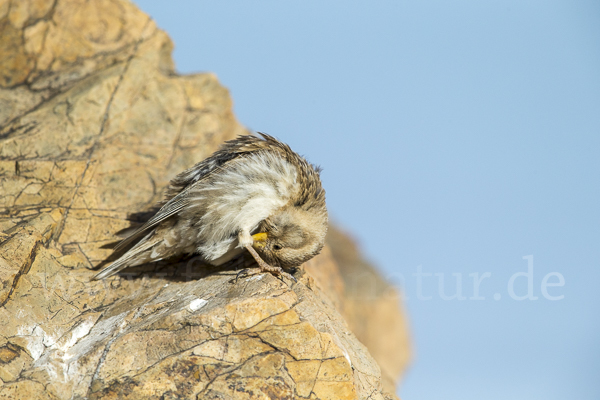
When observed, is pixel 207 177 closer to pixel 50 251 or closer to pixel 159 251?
pixel 159 251

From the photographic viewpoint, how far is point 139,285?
232 inches

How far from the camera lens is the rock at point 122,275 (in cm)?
435

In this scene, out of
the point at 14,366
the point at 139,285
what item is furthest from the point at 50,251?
the point at 14,366

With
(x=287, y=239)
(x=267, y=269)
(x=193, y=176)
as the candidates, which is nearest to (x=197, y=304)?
(x=267, y=269)

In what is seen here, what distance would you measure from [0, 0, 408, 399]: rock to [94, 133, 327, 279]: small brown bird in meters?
0.35

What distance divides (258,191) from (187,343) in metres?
1.81

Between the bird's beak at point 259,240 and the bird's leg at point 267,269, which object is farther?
the bird's beak at point 259,240

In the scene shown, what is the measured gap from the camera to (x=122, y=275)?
19.6ft

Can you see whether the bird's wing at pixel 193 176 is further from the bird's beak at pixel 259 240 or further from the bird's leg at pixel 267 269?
the bird's leg at pixel 267 269

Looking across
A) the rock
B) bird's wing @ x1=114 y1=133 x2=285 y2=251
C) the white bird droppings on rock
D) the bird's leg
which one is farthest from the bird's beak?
the white bird droppings on rock

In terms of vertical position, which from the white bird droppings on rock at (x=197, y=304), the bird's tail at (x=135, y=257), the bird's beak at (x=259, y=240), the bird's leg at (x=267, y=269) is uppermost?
the bird's beak at (x=259, y=240)

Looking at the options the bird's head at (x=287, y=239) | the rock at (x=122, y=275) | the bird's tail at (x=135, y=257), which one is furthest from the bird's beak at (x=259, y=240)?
the bird's tail at (x=135, y=257)

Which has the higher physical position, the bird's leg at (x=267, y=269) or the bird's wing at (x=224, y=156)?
the bird's wing at (x=224, y=156)

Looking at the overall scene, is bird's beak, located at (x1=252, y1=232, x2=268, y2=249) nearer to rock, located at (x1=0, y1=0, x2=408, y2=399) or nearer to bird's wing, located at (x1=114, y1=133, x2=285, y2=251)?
rock, located at (x1=0, y1=0, x2=408, y2=399)
